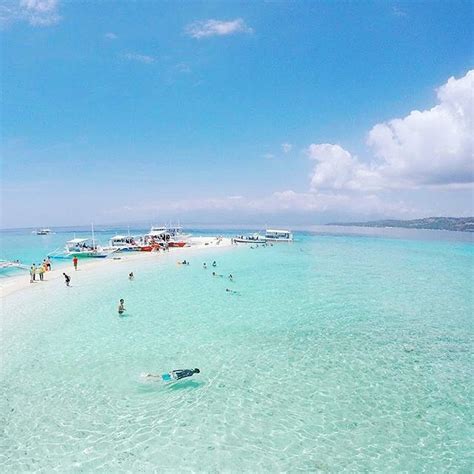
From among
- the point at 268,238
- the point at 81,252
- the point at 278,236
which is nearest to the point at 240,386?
the point at 81,252

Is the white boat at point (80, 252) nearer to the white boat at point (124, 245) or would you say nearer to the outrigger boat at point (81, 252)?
the outrigger boat at point (81, 252)

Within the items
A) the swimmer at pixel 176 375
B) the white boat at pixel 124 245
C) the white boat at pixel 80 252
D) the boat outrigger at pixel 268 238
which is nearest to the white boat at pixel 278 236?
the boat outrigger at pixel 268 238

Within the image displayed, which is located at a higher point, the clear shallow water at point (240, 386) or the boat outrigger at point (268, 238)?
the boat outrigger at point (268, 238)

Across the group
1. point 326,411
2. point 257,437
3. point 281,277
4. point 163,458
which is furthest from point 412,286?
point 163,458

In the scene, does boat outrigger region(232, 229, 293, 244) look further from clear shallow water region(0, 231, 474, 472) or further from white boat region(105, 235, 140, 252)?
clear shallow water region(0, 231, 474, 472)

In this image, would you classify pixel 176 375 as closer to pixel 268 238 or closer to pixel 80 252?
pixel 80 252

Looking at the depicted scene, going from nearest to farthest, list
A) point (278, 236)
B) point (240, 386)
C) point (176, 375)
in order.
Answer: point (240, 386) → point (176, 375) → point (278, 236)

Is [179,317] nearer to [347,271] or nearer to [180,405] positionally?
[180,405]
